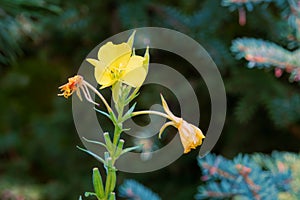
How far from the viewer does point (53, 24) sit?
4.01 ft

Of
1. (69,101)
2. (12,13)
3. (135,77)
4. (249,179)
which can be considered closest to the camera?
(135,77)

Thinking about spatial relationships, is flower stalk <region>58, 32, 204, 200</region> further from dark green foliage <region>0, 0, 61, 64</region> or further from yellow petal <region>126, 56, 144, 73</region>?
dark green foliage <region>0, 0, 61, 64</region>

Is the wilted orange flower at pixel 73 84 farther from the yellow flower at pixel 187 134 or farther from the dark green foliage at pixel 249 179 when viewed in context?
the dark green foliage at pixel 249 179

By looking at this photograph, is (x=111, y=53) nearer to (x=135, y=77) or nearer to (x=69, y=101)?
(x=135, y=77)

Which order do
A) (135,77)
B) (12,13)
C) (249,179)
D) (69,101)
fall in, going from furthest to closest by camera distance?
(69,101)
(12,13)
(249,179)
(135,77)

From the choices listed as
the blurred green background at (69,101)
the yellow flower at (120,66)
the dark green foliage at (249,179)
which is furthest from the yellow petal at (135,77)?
the blurred green background at (69,101)

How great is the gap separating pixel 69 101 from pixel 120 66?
0.98m

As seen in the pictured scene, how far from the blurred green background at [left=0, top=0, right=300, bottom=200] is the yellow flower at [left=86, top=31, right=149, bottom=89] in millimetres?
621

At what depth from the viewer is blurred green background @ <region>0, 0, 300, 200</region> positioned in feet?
3.55

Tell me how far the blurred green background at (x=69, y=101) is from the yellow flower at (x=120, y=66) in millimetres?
621

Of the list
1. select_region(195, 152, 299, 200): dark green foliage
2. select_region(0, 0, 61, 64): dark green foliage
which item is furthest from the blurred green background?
select_region(195, 152, 299, 200): dark green foliage

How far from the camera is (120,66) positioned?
1.20ft

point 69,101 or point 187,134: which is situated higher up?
point 69,101

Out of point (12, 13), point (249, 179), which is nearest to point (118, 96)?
point (249, 179)
